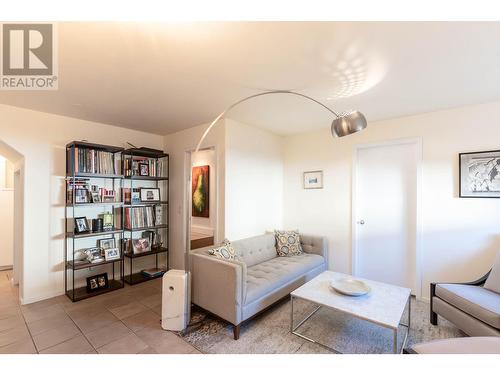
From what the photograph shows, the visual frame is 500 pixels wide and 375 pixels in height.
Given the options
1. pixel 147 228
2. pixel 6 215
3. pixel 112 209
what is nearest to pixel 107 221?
pixel 112 209

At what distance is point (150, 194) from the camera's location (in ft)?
12.5

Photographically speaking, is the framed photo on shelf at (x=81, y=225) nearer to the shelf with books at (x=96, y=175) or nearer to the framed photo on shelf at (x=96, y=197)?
the framed photo on shelf at (x=96, y=197)

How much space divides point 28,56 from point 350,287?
10.7ft

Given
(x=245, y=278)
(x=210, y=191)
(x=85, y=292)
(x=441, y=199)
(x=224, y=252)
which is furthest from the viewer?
(x=210, y=191)

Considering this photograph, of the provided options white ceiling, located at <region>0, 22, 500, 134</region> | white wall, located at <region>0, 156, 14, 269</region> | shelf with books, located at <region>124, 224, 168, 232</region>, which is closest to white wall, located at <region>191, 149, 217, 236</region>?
shelf with books, located at <region>124, 224, 168, 232</region>

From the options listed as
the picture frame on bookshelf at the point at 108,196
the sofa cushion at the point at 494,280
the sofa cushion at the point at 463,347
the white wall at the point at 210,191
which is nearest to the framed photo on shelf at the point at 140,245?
the picture frame on bookshelf at the point at 108,196

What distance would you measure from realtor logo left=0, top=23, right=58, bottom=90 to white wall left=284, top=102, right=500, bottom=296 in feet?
11.1

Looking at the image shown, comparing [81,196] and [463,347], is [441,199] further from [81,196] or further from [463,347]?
[81,196]

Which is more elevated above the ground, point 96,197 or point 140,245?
point 96,197

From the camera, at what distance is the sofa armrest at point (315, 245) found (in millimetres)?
3469

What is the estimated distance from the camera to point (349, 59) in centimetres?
176

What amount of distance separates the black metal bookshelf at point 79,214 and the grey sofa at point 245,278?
1.56 metres
